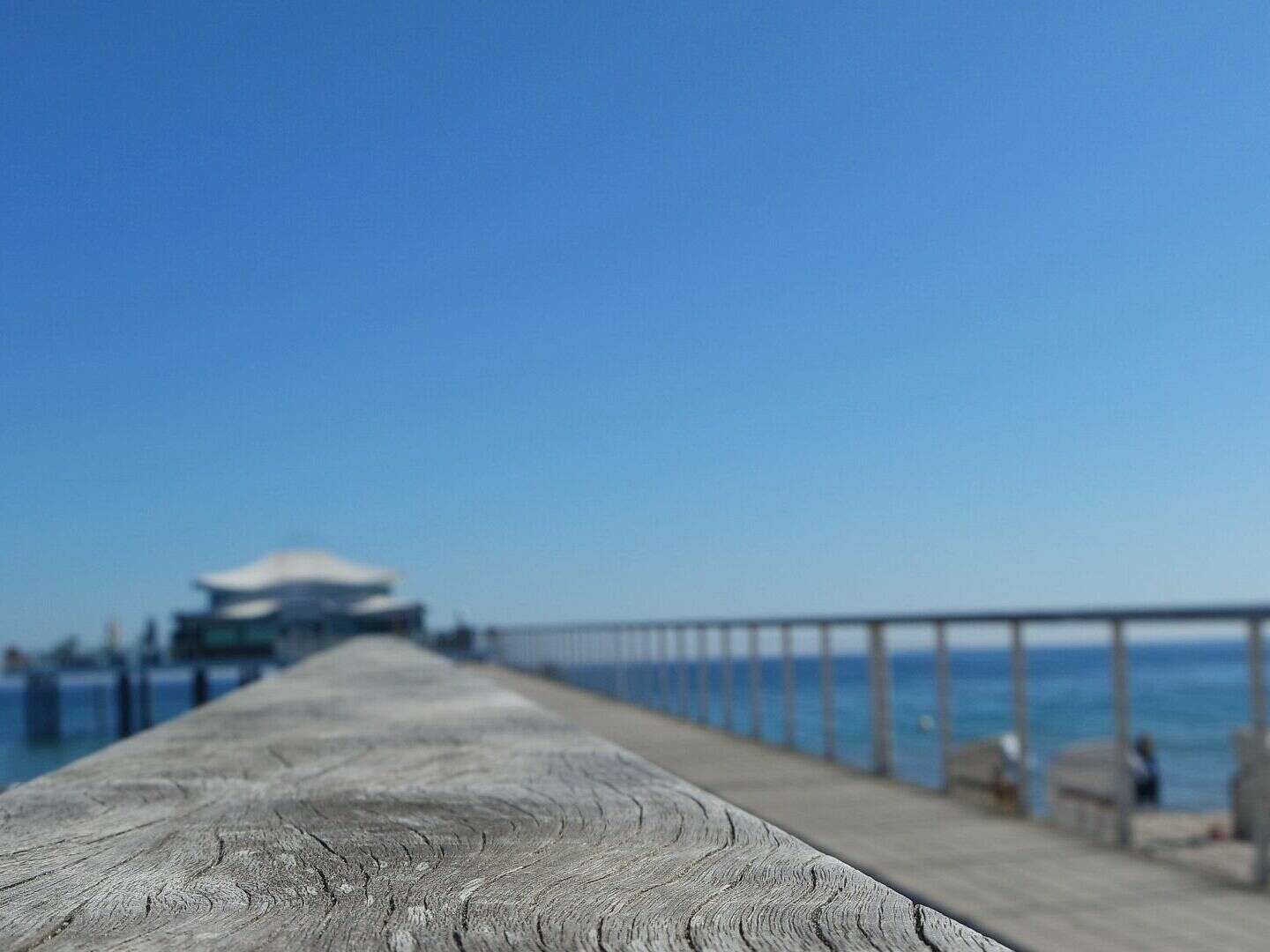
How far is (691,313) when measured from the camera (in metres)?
22.5

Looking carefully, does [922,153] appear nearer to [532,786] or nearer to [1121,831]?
[1121,831]

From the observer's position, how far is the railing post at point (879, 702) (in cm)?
532

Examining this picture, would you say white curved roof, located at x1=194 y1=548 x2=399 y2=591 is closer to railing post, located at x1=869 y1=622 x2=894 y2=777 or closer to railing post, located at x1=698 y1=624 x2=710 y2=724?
railing post, located at x1=698 y1=624 x2=710 y2=724

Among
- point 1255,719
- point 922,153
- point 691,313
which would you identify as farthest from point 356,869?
point 691,313

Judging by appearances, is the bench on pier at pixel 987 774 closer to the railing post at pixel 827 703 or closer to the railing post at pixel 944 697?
the railing post at pixel 944 697

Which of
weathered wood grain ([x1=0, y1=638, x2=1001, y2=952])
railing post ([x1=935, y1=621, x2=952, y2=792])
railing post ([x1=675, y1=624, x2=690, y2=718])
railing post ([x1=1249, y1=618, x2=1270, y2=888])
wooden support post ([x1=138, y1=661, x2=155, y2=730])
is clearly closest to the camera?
weathered wood grain ([x1=0, y1=638, x2=1001, y2=952])

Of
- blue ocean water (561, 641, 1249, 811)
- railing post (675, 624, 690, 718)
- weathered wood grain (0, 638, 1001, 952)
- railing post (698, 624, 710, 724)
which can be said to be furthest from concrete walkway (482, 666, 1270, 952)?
railing post (675, 624, 690, 718)

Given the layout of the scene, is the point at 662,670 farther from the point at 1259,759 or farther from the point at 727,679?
the point at 1259,759

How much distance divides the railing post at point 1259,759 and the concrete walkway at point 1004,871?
0.09m

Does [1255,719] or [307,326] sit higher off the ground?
[307,326]

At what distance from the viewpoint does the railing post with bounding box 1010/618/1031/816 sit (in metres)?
4.07

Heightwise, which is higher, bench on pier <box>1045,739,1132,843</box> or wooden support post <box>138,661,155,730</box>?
bench on pier <box>1045,739,1132,843</box>

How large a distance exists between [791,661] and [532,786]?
5.43 metres

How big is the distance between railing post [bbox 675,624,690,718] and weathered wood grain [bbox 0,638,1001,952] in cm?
728
